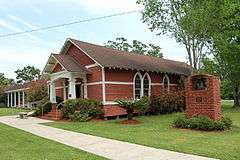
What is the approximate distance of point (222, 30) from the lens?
31.6 meters

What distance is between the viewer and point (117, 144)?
42.2 feet

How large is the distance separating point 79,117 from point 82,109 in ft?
2.86

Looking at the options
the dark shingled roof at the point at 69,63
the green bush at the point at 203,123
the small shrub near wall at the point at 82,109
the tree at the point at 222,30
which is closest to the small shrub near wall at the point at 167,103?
the small shrub near wall at the point at 82,109

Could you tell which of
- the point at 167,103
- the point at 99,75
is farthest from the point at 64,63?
the point at 167,103

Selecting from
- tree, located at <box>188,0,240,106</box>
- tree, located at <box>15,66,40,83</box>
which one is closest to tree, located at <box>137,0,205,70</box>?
tree, located at <box>188,0,240,106</box>

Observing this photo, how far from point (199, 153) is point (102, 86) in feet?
48.0

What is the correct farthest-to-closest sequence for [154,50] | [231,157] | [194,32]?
[154,50] → [194,32] → [231,157]

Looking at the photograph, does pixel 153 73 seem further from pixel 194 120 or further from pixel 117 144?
pixel 117 144

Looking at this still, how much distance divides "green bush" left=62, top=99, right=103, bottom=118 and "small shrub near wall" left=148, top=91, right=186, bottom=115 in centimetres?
531

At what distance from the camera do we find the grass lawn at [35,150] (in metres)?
10.4

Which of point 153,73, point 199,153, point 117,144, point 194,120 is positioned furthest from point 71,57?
point 199,153

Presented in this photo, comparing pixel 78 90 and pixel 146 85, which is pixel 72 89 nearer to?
pixel 78 90

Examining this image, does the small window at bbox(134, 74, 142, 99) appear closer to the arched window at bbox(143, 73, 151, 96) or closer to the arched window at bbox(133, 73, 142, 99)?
the arched window at bbox(133, 73, 142, 99)

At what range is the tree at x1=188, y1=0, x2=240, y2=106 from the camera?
26.3 meters
